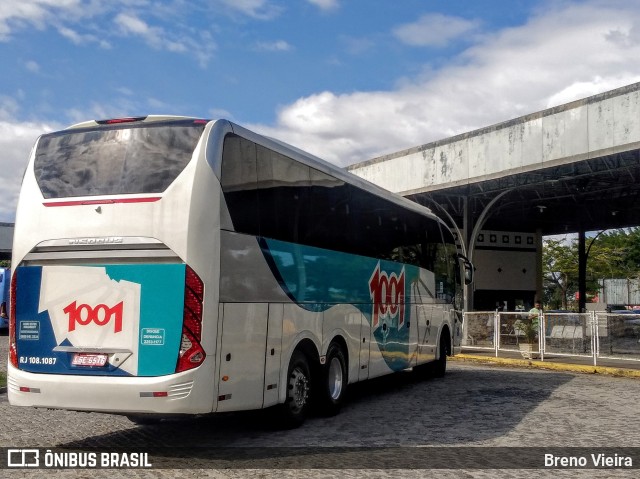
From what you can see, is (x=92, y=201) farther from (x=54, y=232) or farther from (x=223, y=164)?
(x=223, y=164)

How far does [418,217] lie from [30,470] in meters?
10.0

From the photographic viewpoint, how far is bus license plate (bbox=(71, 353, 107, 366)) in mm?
7824

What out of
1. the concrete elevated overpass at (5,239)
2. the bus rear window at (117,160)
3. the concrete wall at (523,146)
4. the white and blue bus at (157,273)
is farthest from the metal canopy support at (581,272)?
the concrete elevated overpass at (5,239)

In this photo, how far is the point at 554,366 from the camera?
67.3 ft

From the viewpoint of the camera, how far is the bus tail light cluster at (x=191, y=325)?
764 centimetres

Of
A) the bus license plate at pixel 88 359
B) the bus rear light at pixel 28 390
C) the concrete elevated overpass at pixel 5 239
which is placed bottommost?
the bus rear light at pixel 28 390

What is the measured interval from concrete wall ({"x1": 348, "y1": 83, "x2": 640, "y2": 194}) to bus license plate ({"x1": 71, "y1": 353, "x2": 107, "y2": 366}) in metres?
15.5

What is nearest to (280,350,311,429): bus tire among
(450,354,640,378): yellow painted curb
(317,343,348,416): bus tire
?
(317,343,348,416): bus tire

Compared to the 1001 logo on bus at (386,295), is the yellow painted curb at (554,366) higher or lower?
lower

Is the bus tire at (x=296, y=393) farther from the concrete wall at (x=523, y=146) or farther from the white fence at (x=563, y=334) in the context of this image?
the concrete wall at (x=523, y=146)

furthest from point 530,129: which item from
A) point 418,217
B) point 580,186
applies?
point 418,217

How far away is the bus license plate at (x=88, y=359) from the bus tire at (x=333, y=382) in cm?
366

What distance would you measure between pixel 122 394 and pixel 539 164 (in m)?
17.1

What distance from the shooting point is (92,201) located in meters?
Result: 8.15
